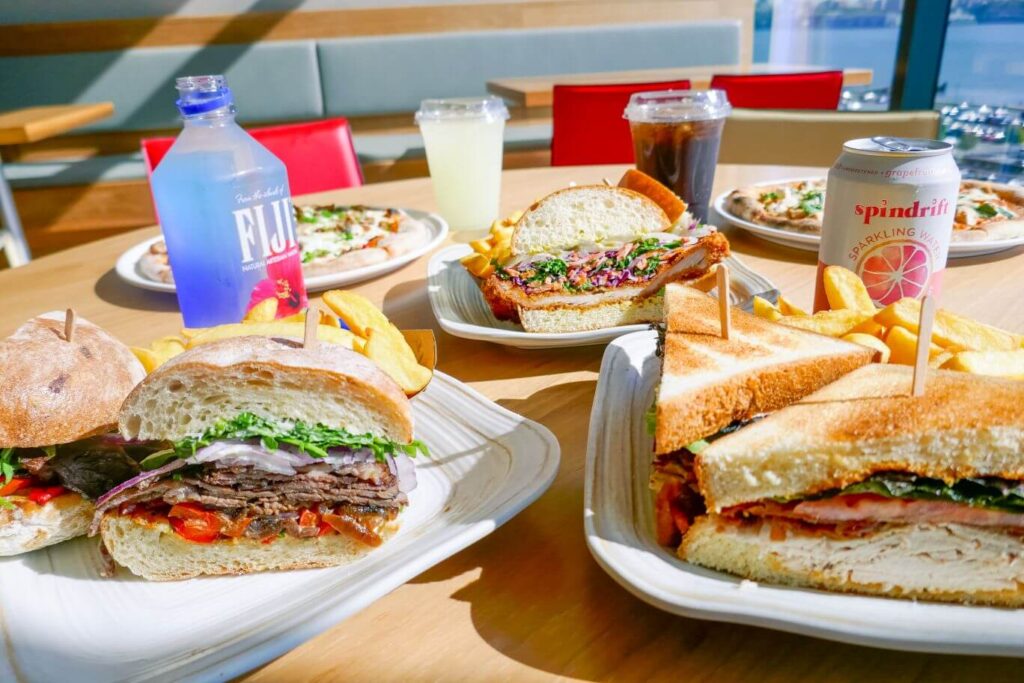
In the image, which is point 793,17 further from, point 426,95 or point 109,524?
point 109,524

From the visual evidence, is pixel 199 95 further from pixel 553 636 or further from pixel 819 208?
pixel 819 208

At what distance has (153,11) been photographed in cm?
602

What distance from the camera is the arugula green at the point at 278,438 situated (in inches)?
37.5

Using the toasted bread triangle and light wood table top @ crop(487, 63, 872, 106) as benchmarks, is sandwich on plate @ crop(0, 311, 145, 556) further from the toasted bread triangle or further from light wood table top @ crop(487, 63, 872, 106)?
light wood table top @ crop(487, 63, 872, 106)

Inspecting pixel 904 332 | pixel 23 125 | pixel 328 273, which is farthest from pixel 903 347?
pixel 23 125

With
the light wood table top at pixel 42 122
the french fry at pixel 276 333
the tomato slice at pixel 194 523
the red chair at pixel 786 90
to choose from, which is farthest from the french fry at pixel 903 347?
the light wood table top at pixel 42 122

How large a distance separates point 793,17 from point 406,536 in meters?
8.47

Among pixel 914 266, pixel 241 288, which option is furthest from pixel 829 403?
pixel 241 288

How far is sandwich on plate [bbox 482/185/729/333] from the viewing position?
1532mm

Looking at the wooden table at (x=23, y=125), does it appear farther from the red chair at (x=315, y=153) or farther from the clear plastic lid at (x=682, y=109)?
the clear plastic lid at (x=682, y=109)

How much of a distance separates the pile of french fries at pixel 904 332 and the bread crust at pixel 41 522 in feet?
3.69

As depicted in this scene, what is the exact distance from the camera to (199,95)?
126 centimetres

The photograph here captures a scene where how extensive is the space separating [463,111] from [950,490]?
1926 millimetres

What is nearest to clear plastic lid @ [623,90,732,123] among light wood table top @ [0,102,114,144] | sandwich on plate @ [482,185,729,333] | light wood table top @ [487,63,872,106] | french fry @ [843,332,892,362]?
sandwich on plate @ [482,185,729,333]
